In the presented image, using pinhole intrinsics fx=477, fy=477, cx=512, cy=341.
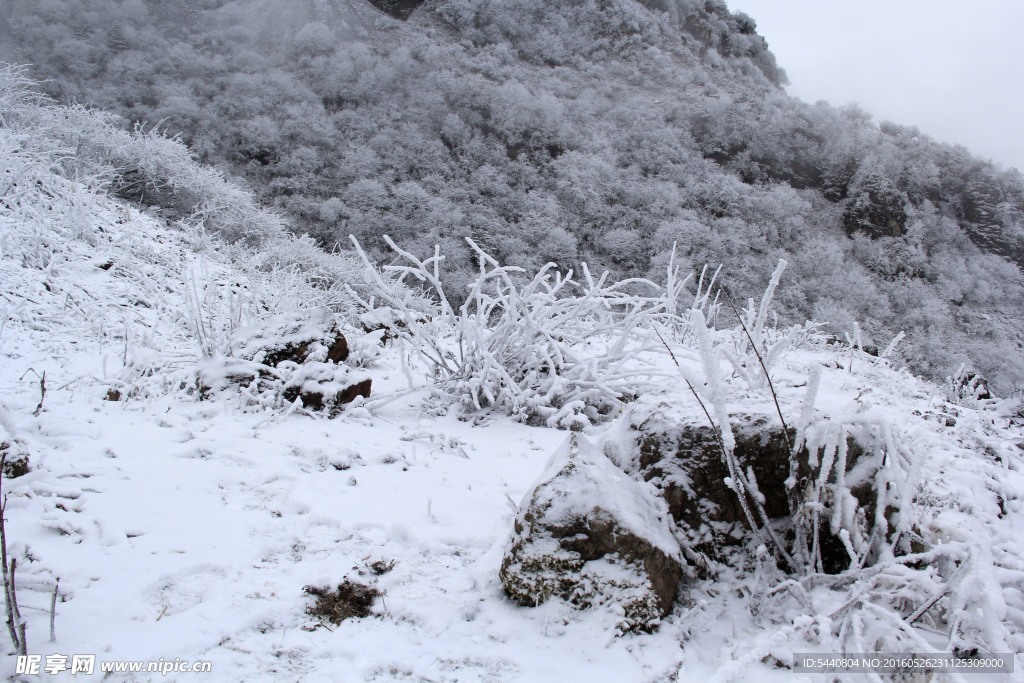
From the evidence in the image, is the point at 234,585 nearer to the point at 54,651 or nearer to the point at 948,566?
the point at 54,651

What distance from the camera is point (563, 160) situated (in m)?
11.8

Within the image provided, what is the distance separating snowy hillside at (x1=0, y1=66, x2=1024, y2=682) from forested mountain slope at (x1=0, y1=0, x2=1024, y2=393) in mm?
6143

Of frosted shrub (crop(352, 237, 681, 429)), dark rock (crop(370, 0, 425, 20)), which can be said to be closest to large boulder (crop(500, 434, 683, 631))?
frosted shrub (crop(352, 237, 681, 429))

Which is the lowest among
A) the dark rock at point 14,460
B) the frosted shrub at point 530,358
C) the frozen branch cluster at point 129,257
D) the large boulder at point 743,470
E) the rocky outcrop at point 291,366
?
the frozen branch cluster at point 129,257

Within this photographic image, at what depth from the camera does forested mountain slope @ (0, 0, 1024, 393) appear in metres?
9.70

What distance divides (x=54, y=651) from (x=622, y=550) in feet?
3.31

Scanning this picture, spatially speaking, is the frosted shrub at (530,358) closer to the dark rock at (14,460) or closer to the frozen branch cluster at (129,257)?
the frozen branch cluster at (129,257)

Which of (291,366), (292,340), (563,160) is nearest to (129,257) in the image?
(292,340)

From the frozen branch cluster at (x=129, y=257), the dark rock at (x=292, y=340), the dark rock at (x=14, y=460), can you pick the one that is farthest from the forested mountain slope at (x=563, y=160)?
the dark rock at (x=14, y=460)

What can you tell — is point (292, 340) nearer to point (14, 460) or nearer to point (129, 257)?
point (14, 460)

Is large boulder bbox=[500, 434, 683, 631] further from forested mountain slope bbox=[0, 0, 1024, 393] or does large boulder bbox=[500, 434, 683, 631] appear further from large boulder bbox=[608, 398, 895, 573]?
forested mountain slope bbox=[0, 0, 1024, 393]

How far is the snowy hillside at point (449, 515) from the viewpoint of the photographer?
86 centimetres

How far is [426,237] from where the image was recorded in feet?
30.8

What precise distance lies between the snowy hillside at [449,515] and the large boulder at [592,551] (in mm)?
31
